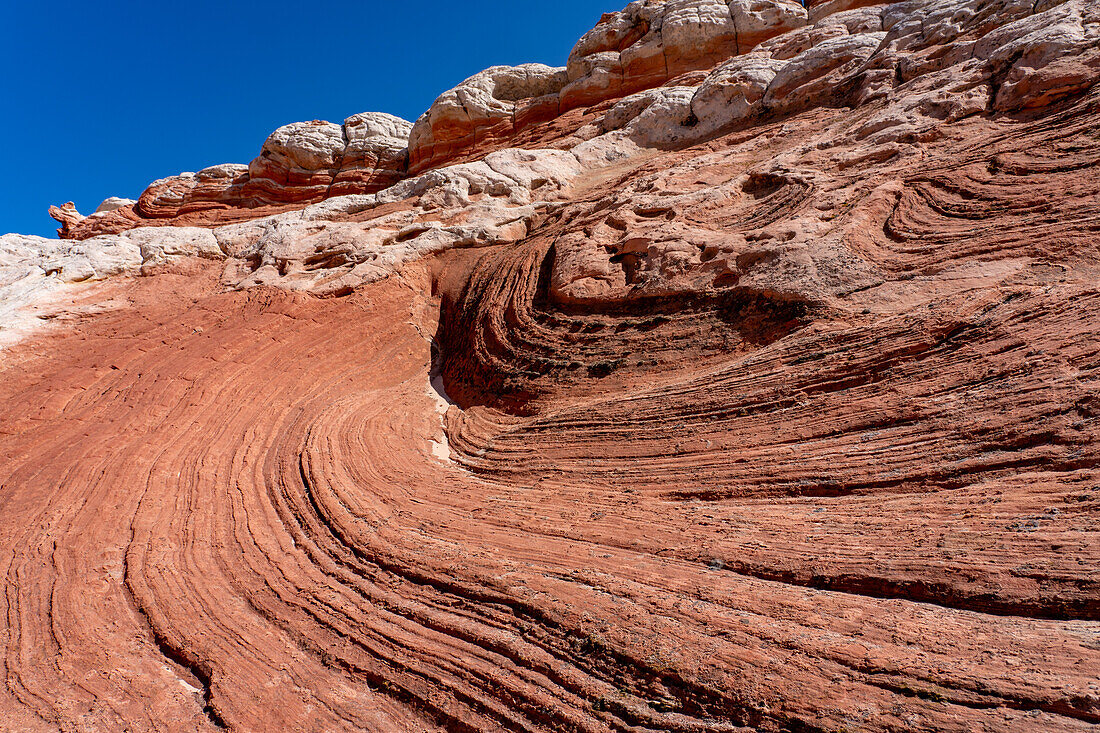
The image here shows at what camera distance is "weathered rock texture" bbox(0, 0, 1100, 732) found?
9.92 ft

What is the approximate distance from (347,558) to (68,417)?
19.2 feet

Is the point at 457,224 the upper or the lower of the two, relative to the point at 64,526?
upper

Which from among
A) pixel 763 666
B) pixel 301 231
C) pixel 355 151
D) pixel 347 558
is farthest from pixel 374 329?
pixel 355 151

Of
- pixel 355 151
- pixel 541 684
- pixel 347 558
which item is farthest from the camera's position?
pixel 355 151

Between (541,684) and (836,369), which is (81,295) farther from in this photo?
(836,369)

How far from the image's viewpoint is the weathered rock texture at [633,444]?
3023 millimetres

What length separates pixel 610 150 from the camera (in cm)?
1457

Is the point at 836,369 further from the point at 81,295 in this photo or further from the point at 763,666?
the point at 81,295

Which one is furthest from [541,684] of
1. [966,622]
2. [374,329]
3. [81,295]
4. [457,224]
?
[81,295]

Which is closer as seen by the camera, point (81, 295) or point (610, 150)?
point (81, 295)

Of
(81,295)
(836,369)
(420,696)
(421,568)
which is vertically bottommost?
(420,696)

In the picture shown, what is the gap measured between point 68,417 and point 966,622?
10.1 metres

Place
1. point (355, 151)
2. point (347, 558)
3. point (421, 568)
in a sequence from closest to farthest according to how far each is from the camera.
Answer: point (421, 568), point (347, 558), point (355, 151)

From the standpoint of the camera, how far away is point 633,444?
18.2ft
